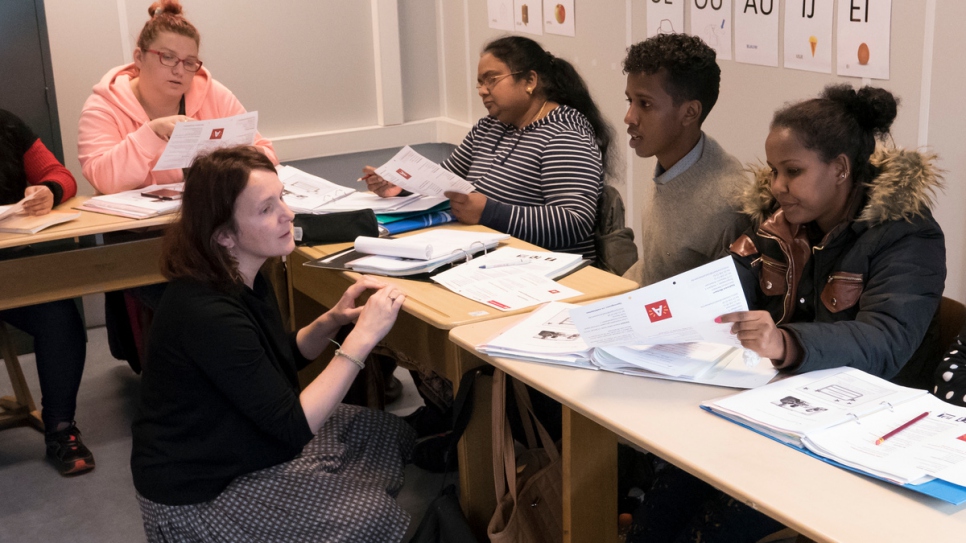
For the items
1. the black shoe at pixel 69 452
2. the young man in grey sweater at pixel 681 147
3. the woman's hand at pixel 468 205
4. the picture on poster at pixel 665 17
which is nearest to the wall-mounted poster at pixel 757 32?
the picture on poster at pixel 665 17

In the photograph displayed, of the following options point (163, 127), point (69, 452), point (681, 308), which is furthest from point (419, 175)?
point (69, 452)

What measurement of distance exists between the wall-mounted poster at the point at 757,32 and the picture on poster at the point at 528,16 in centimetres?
118

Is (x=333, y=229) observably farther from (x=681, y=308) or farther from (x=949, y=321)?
(x=949, y=321)

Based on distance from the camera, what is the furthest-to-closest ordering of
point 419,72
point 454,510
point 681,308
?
point 419,72
point 454,510
point 681,308

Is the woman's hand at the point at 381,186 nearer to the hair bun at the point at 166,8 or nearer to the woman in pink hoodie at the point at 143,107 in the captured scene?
the woman in pink hoodie at the point at 143,107

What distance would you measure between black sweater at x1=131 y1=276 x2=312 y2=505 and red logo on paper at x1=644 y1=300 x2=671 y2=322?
2.35 ft

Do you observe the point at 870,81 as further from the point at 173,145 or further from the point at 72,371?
the point at 72,371

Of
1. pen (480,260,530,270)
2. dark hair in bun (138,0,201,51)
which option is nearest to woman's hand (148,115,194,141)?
dark hair in bun (138,0,201,51)

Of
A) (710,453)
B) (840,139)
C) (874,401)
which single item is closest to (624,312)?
(710,453)

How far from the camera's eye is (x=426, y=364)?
2215mm

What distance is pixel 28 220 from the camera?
8.85 ft

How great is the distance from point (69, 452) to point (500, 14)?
2592 millimetres

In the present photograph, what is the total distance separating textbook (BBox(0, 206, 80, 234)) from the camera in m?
2.61

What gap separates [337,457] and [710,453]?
98 centimetres
